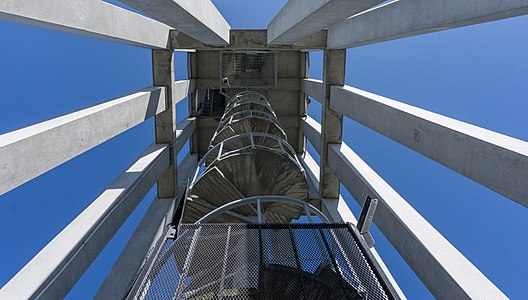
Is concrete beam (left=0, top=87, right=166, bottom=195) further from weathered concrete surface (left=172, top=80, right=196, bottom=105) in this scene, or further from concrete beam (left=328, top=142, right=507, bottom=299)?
concrete beam (left=328, top=142, right=507, bottom=299)

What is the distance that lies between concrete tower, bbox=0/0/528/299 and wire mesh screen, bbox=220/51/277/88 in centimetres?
626

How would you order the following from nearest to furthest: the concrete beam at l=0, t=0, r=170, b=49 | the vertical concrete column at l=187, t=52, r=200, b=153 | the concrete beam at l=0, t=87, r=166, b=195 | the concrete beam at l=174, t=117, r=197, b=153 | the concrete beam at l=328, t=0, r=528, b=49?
the concrete beam at l=328, t=0, r=528, b=49 → the concrete beam at l=0, t=87, r=166, b=195 → the concrete beam at l=0, t=0, r=170, b=49 → the concrete beam at l=174, t=117, r=197, b=153 → the vertical concrete column at l=187, t=52, r=200, b=153

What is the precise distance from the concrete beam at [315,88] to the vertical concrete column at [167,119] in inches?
209

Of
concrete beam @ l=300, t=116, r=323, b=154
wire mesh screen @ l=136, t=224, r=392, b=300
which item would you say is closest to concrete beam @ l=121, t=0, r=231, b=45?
wire mesh screen @ l=136, t=224, r=392, b=300

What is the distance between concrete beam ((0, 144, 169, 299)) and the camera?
5.91 meters

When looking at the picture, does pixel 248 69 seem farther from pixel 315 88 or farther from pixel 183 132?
pixel 183 132

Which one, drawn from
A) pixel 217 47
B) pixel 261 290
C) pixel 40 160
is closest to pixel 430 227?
pixel 261 290

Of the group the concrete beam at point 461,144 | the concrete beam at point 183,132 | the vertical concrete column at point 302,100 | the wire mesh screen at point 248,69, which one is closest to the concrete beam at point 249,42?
the concrete beam at point 183,132

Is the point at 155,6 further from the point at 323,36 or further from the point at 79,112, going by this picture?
the point at 323,36

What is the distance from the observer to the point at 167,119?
13.4 meters

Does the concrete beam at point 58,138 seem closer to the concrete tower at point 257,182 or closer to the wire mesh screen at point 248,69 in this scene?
the concrete tower at point 257,182

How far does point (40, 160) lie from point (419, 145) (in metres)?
6.44

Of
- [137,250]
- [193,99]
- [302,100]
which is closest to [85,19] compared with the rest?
[137,250]

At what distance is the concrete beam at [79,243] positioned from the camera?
19.4ft
